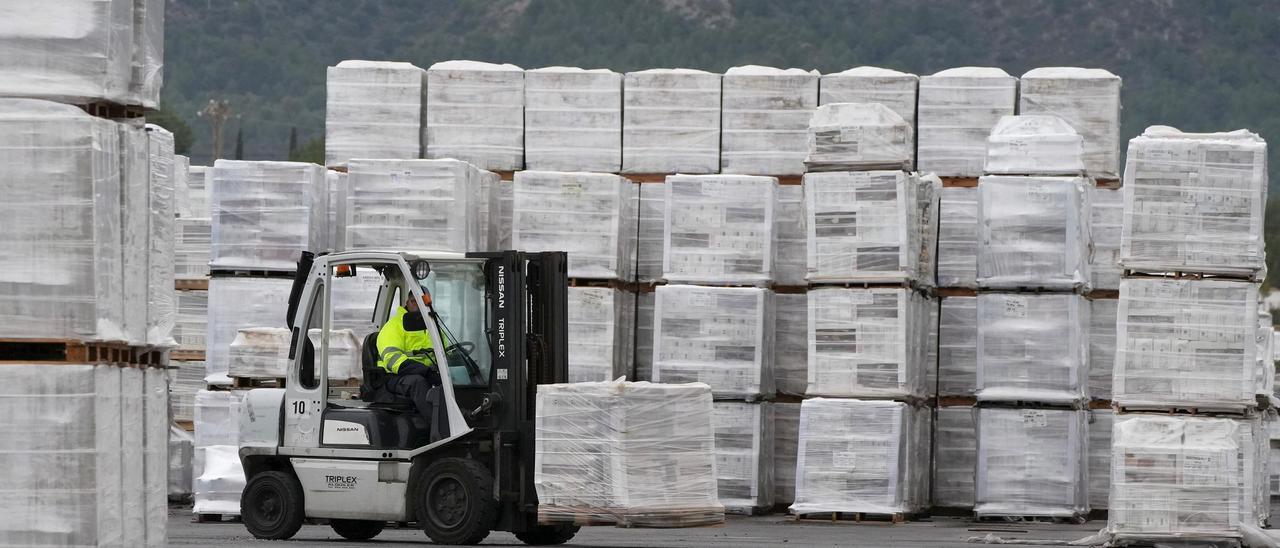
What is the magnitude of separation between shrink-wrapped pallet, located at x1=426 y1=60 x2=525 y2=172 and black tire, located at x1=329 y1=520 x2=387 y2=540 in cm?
330

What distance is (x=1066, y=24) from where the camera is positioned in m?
71.1

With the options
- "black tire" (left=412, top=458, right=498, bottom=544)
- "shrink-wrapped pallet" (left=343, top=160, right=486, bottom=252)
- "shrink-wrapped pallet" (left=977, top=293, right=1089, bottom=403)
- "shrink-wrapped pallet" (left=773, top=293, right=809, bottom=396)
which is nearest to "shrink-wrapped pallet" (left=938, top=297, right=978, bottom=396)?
"shrink-wrapped pallet" (left=977, top=293, right=1089, bottom=403)

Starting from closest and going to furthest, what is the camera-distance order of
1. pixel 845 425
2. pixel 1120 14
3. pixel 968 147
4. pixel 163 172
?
pixel 163 172
pixel 845 425
pixel 968 147
pixel 1120 14

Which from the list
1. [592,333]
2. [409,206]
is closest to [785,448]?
[592,333]

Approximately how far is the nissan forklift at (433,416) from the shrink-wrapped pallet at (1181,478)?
303cm

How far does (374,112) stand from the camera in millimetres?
13891

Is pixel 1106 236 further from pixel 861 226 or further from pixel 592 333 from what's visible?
pixel 592 333

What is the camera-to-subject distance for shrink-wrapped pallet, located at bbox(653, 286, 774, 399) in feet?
43.3

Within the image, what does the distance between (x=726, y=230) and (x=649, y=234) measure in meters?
0.84

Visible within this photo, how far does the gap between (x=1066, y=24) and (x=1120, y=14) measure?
6.37ft

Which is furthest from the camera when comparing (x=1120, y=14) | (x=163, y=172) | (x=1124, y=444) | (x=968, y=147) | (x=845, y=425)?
(x=1120, y=14)

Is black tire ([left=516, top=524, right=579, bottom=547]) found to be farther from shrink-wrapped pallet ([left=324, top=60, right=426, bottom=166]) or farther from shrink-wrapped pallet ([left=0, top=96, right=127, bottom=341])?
shrink-wrapped pallet ([left=0, top=96, right=127, bottom=341])

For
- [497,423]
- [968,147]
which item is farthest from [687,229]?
[497,423]

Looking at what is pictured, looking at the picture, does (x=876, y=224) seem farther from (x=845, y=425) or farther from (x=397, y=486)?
(x=397, y=486)
